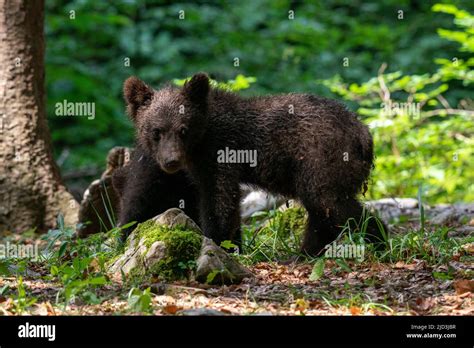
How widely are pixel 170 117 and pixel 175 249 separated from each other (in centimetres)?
174

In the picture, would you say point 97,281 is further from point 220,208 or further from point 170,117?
point 170,117

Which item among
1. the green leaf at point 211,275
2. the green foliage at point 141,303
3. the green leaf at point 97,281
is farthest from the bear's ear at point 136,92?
the green foliage at point 141,303

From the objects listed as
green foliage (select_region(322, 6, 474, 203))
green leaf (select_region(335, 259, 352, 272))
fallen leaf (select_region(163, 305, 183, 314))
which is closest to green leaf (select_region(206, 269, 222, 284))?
fallen leaf (select_region(163, 305, 183, 314))

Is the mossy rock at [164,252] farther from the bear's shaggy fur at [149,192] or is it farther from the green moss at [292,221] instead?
the green moss at [292,221]

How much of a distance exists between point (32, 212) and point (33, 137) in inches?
35.0

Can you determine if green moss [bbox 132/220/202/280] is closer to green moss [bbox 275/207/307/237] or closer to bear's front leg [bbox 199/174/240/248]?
bear's front leg [bbox 199/174/240/248]

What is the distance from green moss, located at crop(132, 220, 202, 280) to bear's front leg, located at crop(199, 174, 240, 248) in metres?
0.92

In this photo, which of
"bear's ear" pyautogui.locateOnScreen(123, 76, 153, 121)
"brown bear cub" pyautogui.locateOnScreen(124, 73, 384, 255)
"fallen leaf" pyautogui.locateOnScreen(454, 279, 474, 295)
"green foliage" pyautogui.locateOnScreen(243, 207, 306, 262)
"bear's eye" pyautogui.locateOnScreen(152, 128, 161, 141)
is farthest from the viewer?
"bear's ear" pyautogui.locateOnScreen(123, 76, 153, 121)

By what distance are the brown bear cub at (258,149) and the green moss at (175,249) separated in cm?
100

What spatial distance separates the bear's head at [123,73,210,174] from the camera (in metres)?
6.84

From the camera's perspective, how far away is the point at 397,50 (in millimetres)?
17609

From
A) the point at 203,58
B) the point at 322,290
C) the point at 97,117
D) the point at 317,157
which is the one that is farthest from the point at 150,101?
the point at 203,58

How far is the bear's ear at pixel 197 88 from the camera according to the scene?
7.03 m
